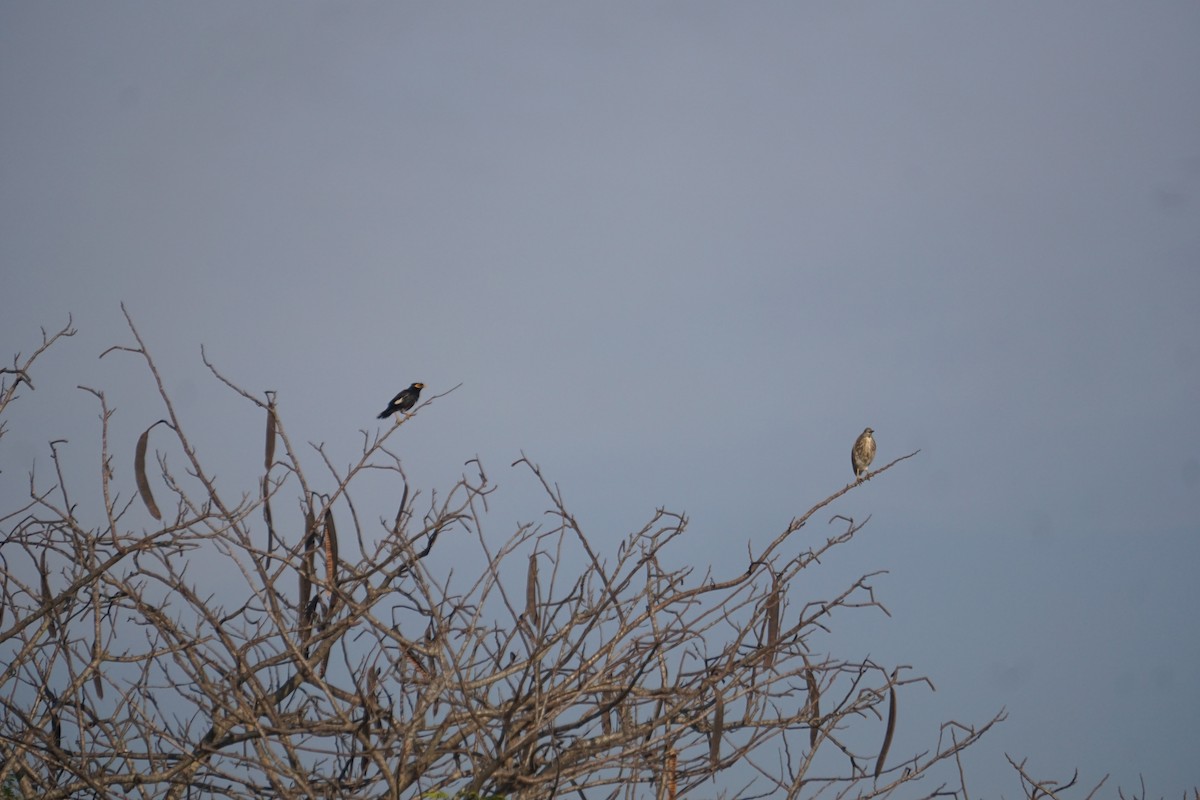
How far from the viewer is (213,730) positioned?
3.26 m

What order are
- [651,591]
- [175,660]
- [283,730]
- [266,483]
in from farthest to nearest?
1. [266,483]
2. [651,591]
3. [175,660]
4. [283,730]

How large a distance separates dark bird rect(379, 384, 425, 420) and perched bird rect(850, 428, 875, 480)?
4.97m

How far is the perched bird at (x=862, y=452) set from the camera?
13172 mm

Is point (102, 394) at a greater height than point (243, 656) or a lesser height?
greater

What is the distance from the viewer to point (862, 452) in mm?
13266

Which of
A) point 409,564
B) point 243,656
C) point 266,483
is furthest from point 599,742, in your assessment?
point 266,483

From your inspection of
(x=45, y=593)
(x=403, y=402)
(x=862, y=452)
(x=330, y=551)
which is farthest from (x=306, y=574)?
(x=862, y=452)

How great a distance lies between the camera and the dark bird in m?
11.8

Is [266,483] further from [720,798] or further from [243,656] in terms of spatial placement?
[720,798]

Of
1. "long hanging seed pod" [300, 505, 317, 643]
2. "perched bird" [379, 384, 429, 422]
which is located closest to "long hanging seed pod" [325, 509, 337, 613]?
"long hanging seed pod" [300, 505, 317, 643]

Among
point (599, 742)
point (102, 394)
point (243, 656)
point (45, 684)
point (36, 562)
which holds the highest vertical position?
point (102, 394)

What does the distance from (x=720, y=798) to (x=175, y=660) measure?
172 centimetres

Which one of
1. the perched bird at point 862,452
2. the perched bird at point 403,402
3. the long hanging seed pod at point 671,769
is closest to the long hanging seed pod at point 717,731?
the long hanging seed pod at point 671,769

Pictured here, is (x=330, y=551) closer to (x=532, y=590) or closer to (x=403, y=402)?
(x=532, y=590)
